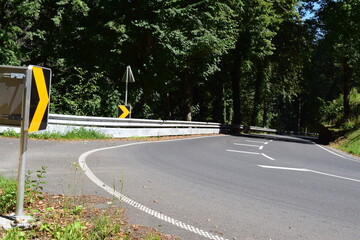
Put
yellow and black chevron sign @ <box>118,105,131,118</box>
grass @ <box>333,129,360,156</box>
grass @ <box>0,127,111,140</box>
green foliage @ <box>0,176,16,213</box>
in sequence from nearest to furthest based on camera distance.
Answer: green foliage @ <box>0,176,16,213</box> < grass @ <box>0,127,111,140</box> < yellow and black chevron sign @ <box>118,105,131,118</box> < grass @ <box>333,129,360,156</box>

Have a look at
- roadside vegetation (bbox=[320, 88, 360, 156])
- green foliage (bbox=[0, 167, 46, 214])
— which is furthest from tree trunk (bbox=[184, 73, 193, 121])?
green foliage (bbox=[0, 167, 46, 214])

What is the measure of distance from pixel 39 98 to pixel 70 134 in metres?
9.09

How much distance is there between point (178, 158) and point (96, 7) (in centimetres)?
1310

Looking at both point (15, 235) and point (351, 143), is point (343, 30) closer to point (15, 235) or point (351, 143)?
point (351, 143)

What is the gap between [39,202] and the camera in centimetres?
433

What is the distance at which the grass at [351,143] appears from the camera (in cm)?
1608

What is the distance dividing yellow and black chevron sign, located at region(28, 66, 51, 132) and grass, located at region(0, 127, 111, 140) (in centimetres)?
821

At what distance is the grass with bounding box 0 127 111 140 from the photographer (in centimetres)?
1123

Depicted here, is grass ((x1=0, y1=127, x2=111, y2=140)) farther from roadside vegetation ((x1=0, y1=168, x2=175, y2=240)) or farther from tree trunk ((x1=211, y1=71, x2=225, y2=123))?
tree trunk ((x1=211, y1=71, x2=225, y2=123))

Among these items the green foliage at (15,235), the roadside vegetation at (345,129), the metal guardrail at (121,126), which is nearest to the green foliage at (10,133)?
the metal guardrail at (121,126)

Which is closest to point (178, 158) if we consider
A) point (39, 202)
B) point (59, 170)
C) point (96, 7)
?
point (59, 170)

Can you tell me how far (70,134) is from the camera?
12398 mm

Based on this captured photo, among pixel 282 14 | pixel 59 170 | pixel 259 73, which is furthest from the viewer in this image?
pixel 259 73

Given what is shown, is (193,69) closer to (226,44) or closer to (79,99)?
(226,44)
